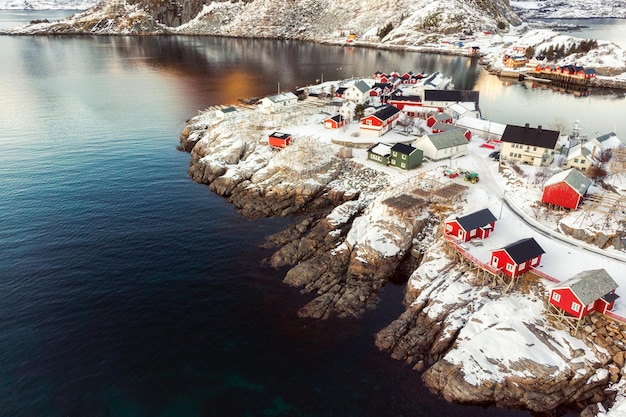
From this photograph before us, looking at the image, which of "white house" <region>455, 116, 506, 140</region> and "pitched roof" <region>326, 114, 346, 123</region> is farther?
"pitched roof" <region>326, 114, 346, 123</region>

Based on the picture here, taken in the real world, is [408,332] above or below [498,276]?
below

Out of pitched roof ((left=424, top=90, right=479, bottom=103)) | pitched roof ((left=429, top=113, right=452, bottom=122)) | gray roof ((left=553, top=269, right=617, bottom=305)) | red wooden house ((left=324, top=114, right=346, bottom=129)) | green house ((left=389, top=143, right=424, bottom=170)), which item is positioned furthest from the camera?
pitched roof ((left=424, top=90, right=479, bottom=103))

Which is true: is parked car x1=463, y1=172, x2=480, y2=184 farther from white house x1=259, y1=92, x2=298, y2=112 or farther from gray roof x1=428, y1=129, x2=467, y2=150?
white house x1=259, y1=92, x2=298, y2=112

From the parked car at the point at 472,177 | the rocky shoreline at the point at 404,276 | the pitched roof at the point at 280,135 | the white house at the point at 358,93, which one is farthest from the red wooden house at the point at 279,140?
the white house at the point at 358,93

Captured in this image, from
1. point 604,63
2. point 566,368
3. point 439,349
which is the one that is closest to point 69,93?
point 439,349

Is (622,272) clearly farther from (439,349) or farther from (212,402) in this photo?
(212,402)

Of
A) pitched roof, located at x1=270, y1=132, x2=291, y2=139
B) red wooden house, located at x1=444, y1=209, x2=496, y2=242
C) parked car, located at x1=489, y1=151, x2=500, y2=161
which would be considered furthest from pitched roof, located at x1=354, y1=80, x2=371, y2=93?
red wooden house, located at x1=444, y1=209, x2=496, y2=242
